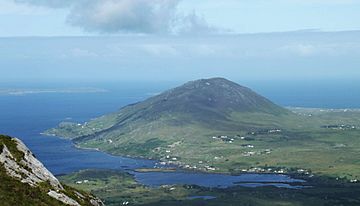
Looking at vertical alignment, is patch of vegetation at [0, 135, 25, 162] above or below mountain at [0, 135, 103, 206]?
above

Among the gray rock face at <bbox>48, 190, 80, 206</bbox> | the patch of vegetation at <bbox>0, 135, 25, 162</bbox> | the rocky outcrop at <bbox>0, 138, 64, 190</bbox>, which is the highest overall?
the patch of vegetation at <bbox>0, 135, 25, 162</bbox>

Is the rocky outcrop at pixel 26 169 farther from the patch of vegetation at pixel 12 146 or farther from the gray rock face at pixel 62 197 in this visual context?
the gray rock face at pixel 62 197

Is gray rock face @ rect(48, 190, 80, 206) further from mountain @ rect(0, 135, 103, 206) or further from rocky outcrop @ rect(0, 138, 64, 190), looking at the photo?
rocky outcrop @ rect(0, 138, 64, 190)

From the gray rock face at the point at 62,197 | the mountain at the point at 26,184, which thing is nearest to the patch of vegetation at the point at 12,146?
the mountain at the point at 26,184

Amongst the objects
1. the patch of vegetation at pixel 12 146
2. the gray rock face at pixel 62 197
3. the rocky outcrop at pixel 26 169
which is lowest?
the gray rock face at pixel 62 197

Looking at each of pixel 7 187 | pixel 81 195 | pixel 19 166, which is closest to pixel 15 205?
pixel 7 187

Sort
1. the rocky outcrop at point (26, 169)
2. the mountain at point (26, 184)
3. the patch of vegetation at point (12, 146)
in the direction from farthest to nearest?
the patch of vegetation at point (12, 146) → the rocky outcrop at point (26, 169) → the mountain at point (26, 184)

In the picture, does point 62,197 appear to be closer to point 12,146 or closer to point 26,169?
point 26,169

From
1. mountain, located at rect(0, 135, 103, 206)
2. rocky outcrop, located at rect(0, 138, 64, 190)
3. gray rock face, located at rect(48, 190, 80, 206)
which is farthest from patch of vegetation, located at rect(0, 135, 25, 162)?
gray rock face, located at rect(48, 190, 80, 206)

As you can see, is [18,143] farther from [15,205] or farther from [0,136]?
[15,205]
